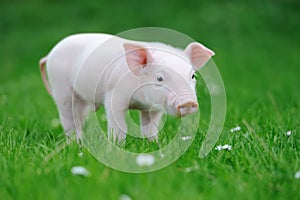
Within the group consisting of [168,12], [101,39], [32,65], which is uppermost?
[101,39]

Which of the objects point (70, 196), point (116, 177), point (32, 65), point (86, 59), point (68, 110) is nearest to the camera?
point (70, 196)

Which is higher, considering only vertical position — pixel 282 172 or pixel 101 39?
pixel 101 39

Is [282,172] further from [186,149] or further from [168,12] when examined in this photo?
[168,12]

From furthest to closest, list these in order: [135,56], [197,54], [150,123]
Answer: [150,123] → [197,54] → [135,56]

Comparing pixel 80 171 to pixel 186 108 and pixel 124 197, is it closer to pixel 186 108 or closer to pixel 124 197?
pixel 124 197

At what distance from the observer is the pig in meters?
2.75

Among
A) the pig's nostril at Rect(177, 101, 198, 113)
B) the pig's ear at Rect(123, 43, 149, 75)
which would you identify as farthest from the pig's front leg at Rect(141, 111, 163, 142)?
the pig's nostril at Rect(177, 101, 198, 113)

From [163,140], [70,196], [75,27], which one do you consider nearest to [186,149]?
[163,140]

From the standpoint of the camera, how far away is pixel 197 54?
3027mm

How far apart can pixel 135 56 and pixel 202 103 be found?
172cm

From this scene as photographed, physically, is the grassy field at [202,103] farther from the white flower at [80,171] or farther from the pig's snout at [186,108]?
the pig's snout at [186,108]

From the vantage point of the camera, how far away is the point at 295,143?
9.48 ft

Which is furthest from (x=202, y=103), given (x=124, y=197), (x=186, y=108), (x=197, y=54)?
(x=124, y=197)

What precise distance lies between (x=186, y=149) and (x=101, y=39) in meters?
1.08
